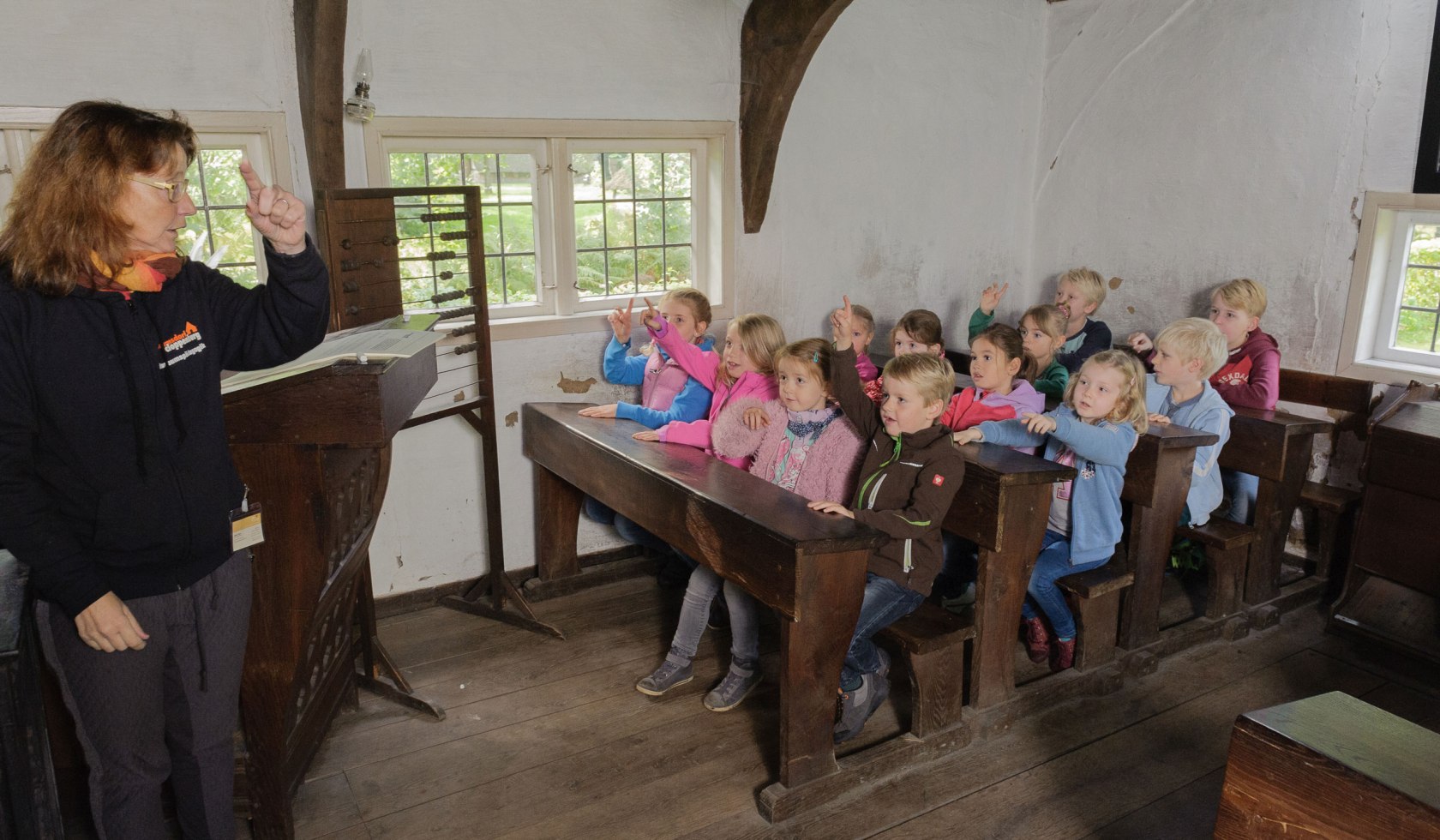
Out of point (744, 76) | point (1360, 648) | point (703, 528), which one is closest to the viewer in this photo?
point (703, 528)

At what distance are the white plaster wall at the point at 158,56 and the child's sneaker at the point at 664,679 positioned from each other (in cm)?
210

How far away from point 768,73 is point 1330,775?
375 cm

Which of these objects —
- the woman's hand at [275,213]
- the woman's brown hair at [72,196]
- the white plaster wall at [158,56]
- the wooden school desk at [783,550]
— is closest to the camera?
the woman's brown hair at [72,196]

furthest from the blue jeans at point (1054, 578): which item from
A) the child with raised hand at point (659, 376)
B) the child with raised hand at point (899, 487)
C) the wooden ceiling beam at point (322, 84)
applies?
the wooden ceiling beam at point (322, 84)

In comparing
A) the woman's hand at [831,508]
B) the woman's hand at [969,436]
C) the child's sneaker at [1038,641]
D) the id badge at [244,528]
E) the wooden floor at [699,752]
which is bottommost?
the wooden floor at [699,752]

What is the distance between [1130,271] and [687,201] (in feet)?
7.58

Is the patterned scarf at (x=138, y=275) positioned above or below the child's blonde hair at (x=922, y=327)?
above

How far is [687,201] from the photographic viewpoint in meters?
4.48

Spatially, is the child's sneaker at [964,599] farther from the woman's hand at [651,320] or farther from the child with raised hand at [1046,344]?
the woman's hand at [651,320]

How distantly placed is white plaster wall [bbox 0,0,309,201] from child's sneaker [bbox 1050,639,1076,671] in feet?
10.2

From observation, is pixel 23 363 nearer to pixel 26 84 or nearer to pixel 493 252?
pixel 26 84

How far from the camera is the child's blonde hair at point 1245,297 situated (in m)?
4.21

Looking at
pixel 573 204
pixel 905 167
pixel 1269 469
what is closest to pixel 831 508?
pixel 573 204

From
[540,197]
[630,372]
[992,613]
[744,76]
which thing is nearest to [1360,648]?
[992,613]
